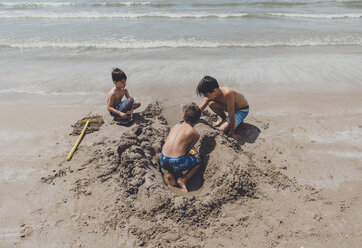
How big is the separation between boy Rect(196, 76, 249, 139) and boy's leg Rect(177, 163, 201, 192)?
1134mm

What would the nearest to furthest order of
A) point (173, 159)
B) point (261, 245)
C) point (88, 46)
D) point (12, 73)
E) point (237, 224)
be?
point (261, 245) < point (237, 224) < point (173, 159) < point (12, 73) < point (88, 46)

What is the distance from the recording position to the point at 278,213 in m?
3.09

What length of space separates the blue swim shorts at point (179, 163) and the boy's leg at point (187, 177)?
0.05 metres

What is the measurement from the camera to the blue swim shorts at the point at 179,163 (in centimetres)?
354

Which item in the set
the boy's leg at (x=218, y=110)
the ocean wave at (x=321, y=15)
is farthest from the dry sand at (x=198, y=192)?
the ocean wave at (x=321, y=15)

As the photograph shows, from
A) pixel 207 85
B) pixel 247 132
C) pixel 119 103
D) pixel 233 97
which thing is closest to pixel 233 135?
pixel 247 132

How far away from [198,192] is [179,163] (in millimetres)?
447

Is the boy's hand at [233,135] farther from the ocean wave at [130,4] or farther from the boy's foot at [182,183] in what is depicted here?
the ocean wave at [130,4]

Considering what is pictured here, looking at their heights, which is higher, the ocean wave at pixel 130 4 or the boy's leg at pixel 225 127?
the ocean wave at pixel 130 4

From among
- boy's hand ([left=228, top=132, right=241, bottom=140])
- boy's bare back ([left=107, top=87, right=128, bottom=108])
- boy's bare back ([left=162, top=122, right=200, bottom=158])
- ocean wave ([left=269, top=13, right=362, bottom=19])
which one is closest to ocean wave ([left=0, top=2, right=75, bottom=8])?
ocean wave ([left=269, top=13, right=362, bottom=19])

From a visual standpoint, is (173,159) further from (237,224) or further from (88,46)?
(88,46)

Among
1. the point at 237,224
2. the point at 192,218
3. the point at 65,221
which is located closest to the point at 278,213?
the point at 237,224

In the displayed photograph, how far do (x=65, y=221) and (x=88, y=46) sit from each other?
748 cm

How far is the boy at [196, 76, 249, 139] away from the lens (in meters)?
4.23
